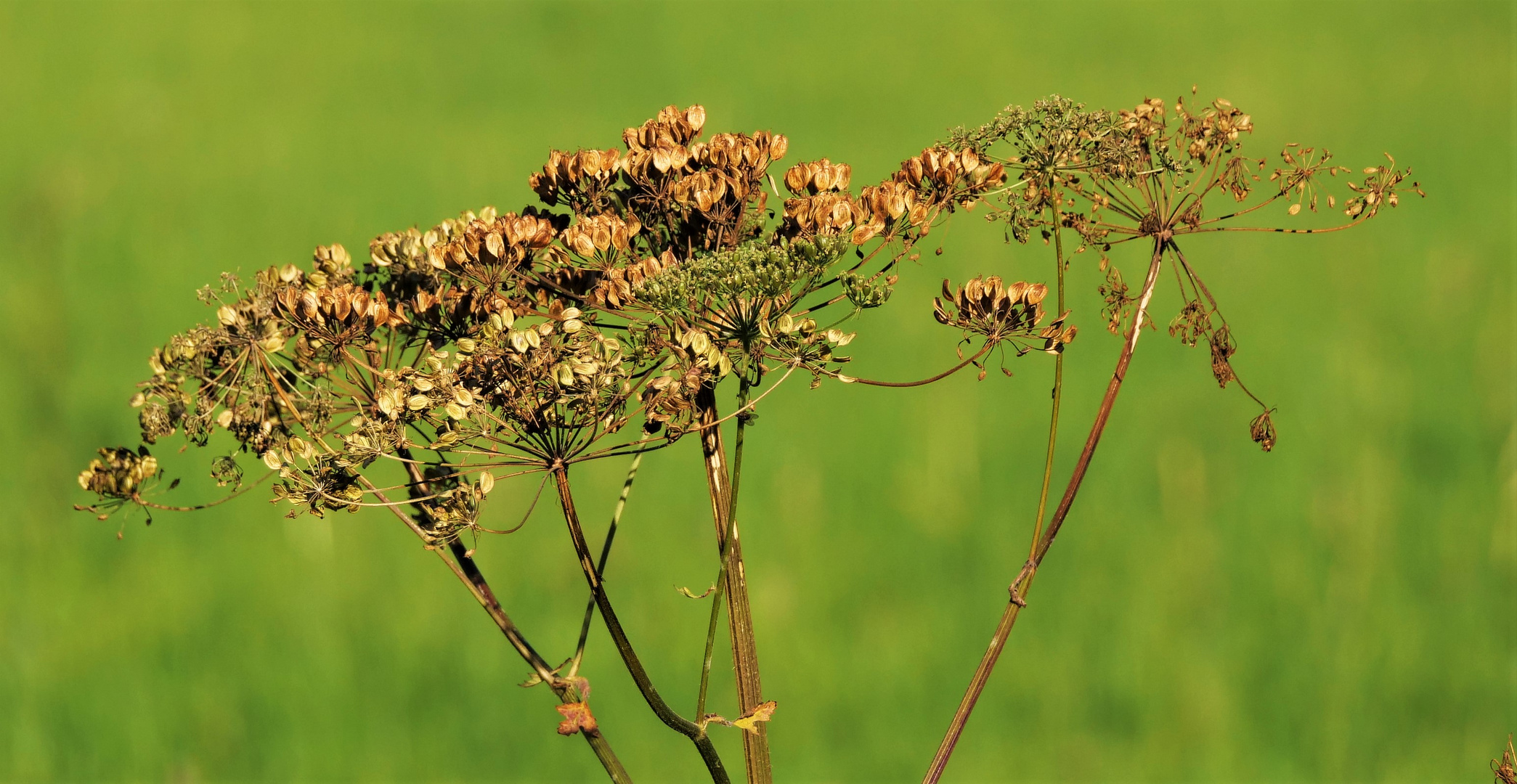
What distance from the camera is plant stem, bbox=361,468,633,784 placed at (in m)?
1.71

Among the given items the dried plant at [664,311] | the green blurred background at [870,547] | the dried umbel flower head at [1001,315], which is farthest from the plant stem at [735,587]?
the green blurred background at [870,547]

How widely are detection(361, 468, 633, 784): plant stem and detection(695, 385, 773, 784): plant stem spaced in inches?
7.2

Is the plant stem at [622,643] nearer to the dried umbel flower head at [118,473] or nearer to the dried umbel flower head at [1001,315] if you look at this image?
the dried umbel flower head at [1001,315]

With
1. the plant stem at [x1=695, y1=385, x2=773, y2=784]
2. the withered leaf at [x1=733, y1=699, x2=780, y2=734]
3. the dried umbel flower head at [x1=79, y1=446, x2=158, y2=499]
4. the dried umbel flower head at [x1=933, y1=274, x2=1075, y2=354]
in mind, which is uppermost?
the dried umbel flower head at [x1=933, y1=274, x2=1075, y2=354]

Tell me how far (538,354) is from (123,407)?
10177 millimetres

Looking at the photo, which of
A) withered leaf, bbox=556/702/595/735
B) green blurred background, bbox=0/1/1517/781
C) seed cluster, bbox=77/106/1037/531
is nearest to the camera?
seed cluster, bbox=77/106/1037/531

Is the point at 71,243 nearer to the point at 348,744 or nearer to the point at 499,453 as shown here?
the point at 348,744

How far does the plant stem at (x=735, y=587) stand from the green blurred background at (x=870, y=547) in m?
5.99

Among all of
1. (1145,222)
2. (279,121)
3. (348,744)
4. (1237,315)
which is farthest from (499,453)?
(279,121)

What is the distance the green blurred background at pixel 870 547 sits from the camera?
7.52 m

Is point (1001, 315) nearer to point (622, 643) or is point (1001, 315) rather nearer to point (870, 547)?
point (622, 643)

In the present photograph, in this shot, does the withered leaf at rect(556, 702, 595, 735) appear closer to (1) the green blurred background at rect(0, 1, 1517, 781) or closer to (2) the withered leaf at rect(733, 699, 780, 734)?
(2) the withered leaf at rect(733, 699, 780, 734)

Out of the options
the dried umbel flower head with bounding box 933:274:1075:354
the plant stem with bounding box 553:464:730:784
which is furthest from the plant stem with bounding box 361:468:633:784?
the dried umbel flower head with bounding box 933:274:1075:354

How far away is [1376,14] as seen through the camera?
2192cm
